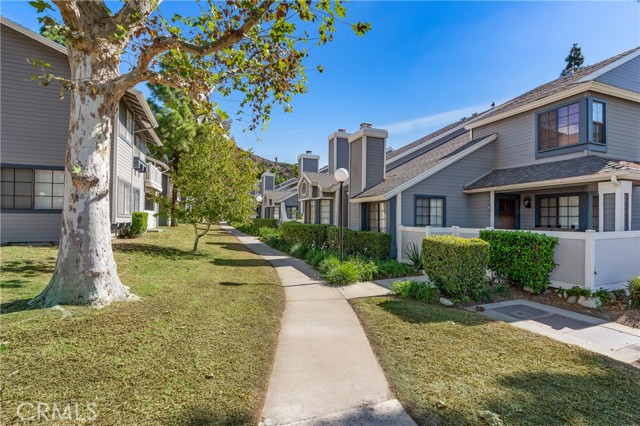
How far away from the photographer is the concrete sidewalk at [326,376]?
9.32ft

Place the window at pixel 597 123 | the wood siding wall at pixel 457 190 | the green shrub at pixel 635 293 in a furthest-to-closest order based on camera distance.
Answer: the wood siding wall at pixel 457 190 → the window at pixel 597 123 → the green shrub at pixel 635 293

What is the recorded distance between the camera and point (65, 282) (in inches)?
203

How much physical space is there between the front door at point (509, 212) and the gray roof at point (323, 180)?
8.30 metres

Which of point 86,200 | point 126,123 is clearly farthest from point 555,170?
point 126,123

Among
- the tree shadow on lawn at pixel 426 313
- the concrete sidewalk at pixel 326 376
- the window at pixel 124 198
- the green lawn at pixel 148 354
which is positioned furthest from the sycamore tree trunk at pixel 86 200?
the window at pixel 124 198

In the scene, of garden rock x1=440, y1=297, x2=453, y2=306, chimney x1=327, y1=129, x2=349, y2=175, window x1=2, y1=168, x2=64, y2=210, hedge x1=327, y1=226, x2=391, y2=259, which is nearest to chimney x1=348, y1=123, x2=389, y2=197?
hedge x1=327, y1=226, x2=391, y2=259

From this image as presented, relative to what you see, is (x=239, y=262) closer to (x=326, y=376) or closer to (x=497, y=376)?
(x=326, y=376)

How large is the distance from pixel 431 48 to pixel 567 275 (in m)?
9.31

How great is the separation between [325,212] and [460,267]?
12.1m

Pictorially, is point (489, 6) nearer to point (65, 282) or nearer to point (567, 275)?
point (567, 275)

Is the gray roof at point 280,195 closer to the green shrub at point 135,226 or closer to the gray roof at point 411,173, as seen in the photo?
the green shrub at point 135,226

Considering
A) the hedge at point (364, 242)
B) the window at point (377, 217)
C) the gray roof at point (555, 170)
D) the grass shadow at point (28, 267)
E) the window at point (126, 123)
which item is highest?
the window at point (126, 123)

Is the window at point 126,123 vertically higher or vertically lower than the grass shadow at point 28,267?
higher

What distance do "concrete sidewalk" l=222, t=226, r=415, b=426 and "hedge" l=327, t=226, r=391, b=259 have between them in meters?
5.43
